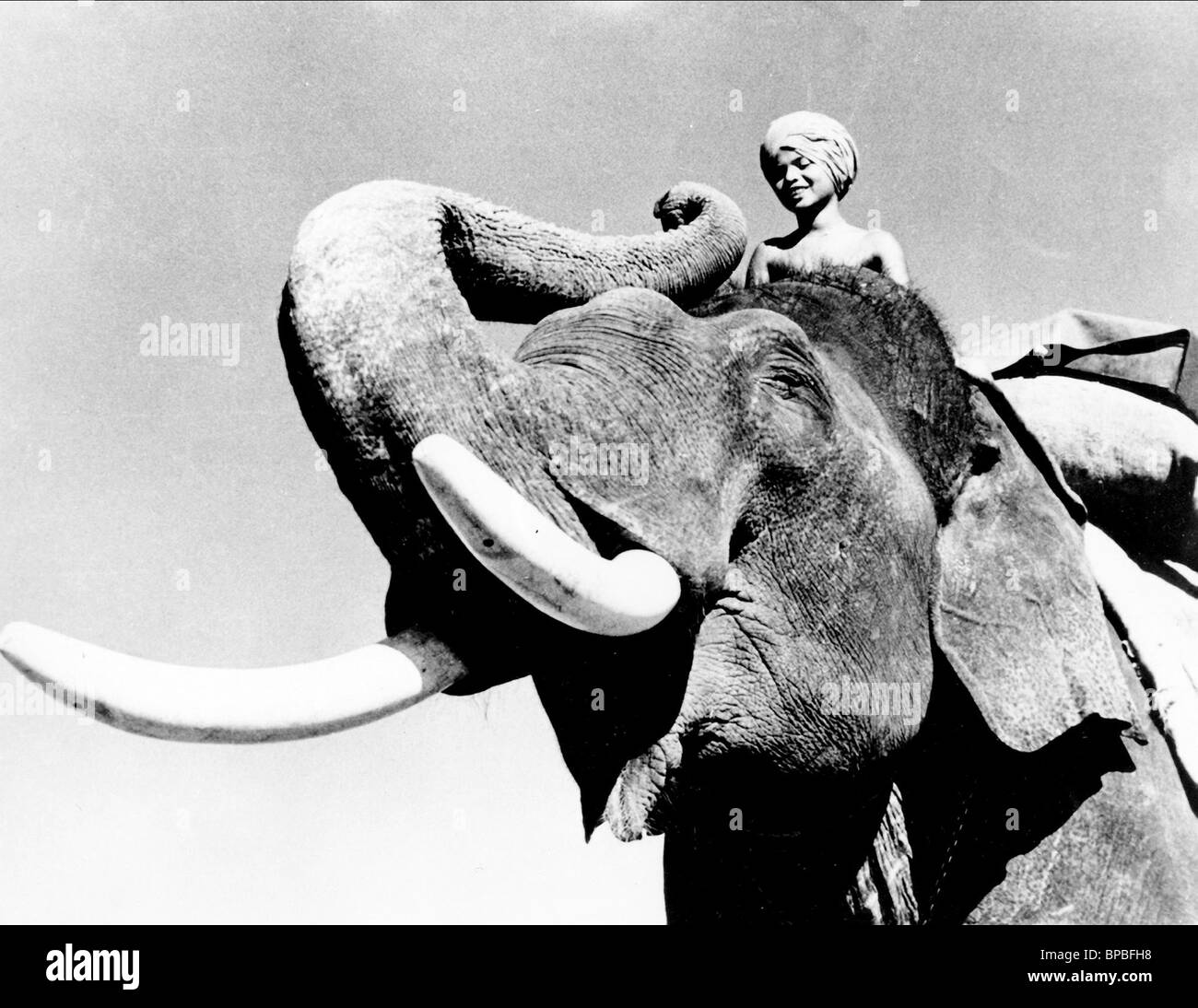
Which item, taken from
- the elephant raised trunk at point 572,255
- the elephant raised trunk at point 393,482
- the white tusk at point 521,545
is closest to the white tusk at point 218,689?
the elephant raised trunk at point 393,482

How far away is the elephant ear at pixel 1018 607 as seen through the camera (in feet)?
10.3

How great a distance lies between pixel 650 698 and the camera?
2.58m

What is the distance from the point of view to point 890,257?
3.83 m

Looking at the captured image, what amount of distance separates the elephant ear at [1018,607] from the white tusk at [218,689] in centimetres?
128

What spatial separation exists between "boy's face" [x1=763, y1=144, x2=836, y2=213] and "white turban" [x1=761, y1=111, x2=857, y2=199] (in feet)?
0.04

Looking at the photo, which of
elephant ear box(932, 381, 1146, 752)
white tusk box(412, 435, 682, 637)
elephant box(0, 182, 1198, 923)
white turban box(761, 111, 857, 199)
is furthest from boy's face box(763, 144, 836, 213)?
white tusk box(412, 435, 682, 637)

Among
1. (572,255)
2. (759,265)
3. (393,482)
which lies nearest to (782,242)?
(759,265)

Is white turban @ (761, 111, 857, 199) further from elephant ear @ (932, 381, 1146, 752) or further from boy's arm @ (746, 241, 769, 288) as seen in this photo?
elephant ear @ (932, 381, 1146, 752)

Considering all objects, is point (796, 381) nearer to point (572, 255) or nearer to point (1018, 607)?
point (572, 255)

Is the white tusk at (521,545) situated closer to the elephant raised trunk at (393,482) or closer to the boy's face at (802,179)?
the elephant raised trunk at (393,482)

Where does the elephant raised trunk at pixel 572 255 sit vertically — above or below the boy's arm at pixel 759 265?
below

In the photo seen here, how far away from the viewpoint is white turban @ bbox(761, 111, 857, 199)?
3898 millimetres

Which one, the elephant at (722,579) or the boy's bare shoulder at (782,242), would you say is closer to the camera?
the elephant at (722,579)
